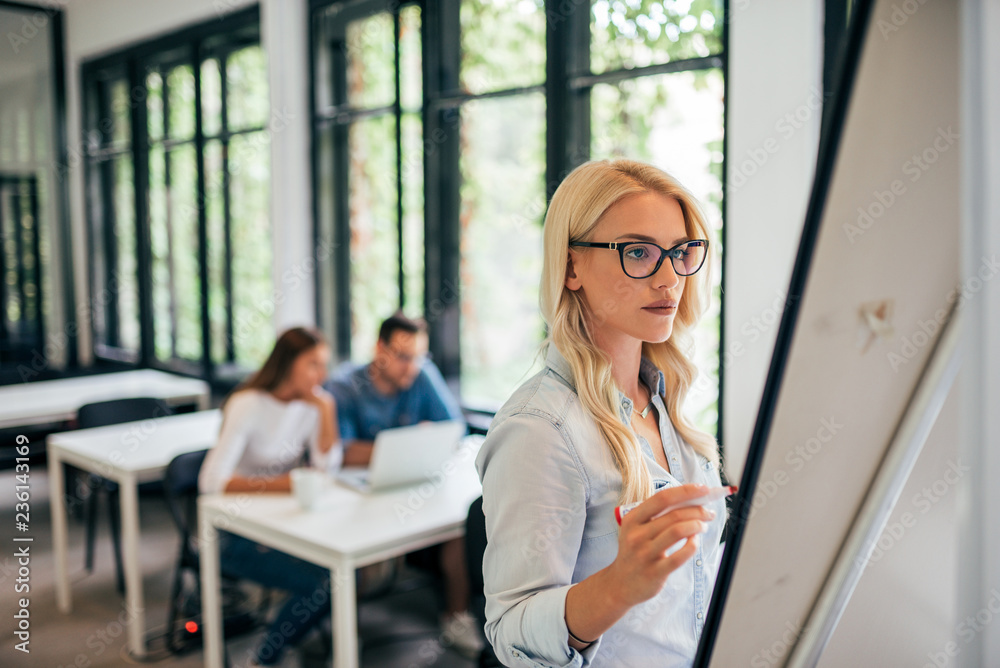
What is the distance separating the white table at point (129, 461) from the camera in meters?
3.11

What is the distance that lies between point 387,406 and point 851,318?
3.24m

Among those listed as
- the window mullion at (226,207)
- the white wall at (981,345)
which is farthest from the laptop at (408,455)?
the window mullion at (226,207)

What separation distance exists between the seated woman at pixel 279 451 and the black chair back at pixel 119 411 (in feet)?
4.07

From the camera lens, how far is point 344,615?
223cm

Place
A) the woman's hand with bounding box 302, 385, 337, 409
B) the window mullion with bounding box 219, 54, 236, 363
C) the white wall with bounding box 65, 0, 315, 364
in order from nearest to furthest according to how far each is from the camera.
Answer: the woman's hand with bounding box 302, 385, 337, 409
the white wall with bounding box 65, 0, 315, 364
the window mullion with bounding box 219, 54, 236, 363

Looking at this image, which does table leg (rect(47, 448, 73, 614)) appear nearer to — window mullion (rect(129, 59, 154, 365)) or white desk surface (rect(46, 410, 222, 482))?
white desk surface (rect(46, 410, 222, 482))

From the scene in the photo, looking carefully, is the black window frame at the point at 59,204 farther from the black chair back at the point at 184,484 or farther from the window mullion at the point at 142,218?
the black chair back at the point at 184,484

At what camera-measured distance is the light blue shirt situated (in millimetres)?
898

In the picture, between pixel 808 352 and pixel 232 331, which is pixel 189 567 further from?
pixel 808 352

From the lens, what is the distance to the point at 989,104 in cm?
53

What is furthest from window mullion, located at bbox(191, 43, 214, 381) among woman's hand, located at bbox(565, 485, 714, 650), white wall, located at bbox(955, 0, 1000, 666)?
white wall, located at bbox(955, 0, 1000, 666)

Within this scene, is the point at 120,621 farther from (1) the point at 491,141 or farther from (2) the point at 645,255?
(2) the point at 645,255

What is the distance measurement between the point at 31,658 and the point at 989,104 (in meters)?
3.72

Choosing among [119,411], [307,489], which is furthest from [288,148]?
[307,489]
